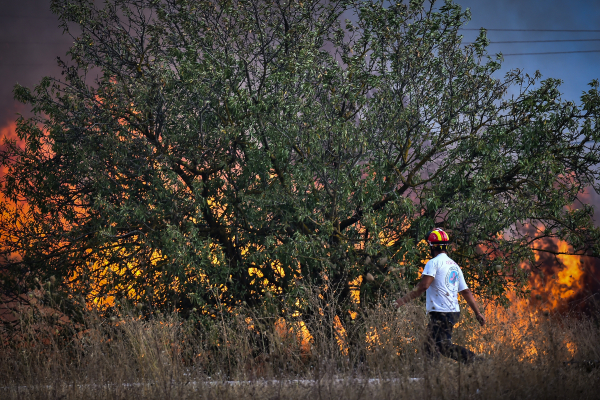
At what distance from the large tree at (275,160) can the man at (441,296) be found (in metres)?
2.69

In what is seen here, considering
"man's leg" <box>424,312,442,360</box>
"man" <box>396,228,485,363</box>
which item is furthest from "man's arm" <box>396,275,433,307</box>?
"man's leg" <box>424,312,442,360</box>

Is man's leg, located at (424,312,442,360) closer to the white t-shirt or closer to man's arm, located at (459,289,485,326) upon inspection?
the white t-shirt

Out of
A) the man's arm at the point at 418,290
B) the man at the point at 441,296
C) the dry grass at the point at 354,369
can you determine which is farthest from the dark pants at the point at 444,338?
the man's arm at the point at 418,290

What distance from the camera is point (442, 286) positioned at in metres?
5.18

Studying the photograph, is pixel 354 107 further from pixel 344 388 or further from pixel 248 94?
pixel 344 388

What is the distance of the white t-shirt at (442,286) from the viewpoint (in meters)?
5.14

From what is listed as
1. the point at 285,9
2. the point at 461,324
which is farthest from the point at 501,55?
the point at 461,324

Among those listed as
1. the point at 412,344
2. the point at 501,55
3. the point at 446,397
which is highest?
the point at 501,55

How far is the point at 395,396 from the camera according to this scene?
A: 4.38 metres

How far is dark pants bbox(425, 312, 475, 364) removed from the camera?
190 inches

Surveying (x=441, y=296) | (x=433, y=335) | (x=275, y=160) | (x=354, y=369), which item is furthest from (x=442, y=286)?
(x=275, y=160)

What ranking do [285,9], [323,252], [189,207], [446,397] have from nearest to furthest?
1. [446,397]
2. [323,252]
3. [189,207]
4. [285,9]

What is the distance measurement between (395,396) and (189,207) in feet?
18.4

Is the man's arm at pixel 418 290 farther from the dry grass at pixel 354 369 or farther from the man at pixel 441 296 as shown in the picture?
the dry grass at pixel 354 369
